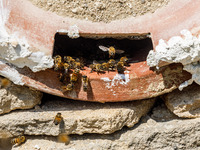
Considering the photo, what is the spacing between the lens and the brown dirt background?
6.75 feet

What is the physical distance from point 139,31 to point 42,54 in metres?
0.74

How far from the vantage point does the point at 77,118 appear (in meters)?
2.33

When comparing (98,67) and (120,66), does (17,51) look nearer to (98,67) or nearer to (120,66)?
(98,67)

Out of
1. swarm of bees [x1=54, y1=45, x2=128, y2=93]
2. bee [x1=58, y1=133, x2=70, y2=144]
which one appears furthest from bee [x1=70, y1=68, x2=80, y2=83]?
bee [x1=58, y1=133, x2=70, y2=144]

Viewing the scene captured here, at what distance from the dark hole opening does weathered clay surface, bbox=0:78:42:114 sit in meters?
0.47

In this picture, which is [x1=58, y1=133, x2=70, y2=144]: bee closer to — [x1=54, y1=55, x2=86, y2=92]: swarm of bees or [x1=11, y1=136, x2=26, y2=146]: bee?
[x1=11, y1=136, x2=26, y2=146]: bee

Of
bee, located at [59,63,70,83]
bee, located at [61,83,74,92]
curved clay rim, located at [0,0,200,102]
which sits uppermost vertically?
curved clay rim, located at [0,0,200,102]

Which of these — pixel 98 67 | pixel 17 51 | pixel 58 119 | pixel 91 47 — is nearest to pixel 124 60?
pixel 98 67

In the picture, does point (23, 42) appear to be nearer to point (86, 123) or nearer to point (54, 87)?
point (54, 87)

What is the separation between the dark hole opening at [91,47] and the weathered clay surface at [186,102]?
1.69 ft

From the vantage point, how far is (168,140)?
2.36 m

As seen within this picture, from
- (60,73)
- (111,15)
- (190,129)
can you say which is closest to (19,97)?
(60,73)

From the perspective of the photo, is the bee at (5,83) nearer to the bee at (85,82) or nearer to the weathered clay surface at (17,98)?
the weathered clay surface at (17,98)

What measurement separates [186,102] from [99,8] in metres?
1.09
